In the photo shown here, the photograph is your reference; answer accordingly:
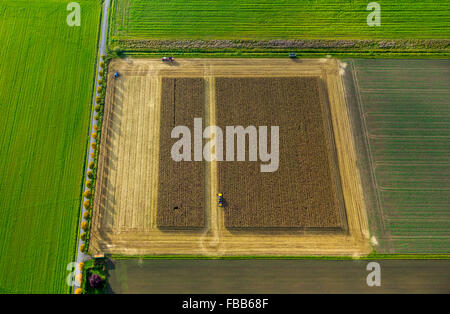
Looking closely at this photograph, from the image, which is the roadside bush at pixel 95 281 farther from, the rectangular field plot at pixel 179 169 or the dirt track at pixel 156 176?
the rectangular field plot at pixel 179 169

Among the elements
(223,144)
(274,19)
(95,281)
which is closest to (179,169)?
(223,144)

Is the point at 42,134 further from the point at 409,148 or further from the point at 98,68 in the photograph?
the point at 409,148

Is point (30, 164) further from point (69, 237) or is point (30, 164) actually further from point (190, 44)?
point (190, 44)

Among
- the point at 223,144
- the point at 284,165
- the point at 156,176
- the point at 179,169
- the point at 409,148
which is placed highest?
the point at 223,144

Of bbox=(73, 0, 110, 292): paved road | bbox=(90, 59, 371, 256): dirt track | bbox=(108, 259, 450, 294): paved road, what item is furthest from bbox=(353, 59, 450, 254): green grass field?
bbox=(73, 0, 110, 292): paved road

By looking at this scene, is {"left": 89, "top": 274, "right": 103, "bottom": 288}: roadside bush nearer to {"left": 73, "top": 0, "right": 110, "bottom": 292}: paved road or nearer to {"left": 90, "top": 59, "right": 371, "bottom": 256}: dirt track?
{"left": 73, "top": 0, "right": 110, "bottom": 292}: paved road

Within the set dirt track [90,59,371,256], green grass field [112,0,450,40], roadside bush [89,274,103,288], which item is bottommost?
roadside bush [89,274,103,288]
